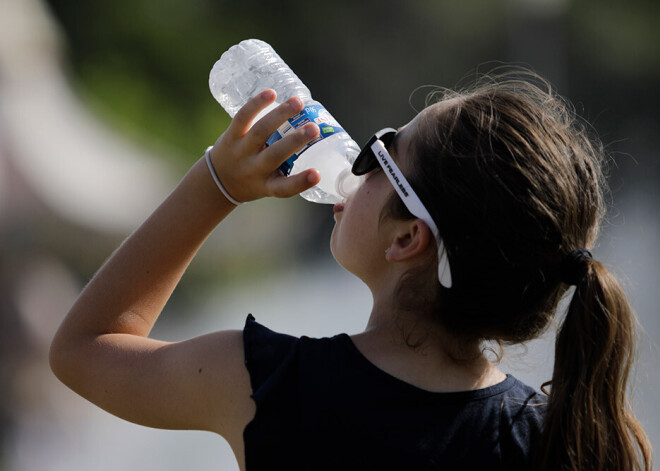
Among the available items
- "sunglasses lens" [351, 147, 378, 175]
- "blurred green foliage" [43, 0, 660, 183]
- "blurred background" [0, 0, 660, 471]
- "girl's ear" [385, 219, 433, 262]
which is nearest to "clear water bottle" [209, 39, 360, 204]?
"sunglasses lens" [351, 147, 378, 175]

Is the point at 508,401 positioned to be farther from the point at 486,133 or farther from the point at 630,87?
the point at 630,87

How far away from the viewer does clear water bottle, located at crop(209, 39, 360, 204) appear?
1971mm

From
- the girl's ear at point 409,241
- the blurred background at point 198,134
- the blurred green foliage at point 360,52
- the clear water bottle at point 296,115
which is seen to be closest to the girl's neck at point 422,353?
the girl's ear at point 409,241

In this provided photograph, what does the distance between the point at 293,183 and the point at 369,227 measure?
0.20 meters

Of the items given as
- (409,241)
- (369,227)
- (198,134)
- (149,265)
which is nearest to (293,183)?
(369,227)

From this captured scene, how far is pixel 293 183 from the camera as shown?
1838 mm

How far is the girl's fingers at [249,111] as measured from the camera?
189 cm

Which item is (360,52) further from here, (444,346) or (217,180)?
(444,346)

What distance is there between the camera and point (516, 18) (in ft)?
30.8

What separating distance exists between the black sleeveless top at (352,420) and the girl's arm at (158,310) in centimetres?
7

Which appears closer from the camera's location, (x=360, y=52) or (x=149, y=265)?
(x=149, y=265)

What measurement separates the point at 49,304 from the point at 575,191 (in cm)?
548

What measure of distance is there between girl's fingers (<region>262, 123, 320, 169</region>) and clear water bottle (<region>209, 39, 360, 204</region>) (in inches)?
1.9

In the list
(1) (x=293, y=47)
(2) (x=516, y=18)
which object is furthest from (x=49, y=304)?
(2) (x=516, y=18)
